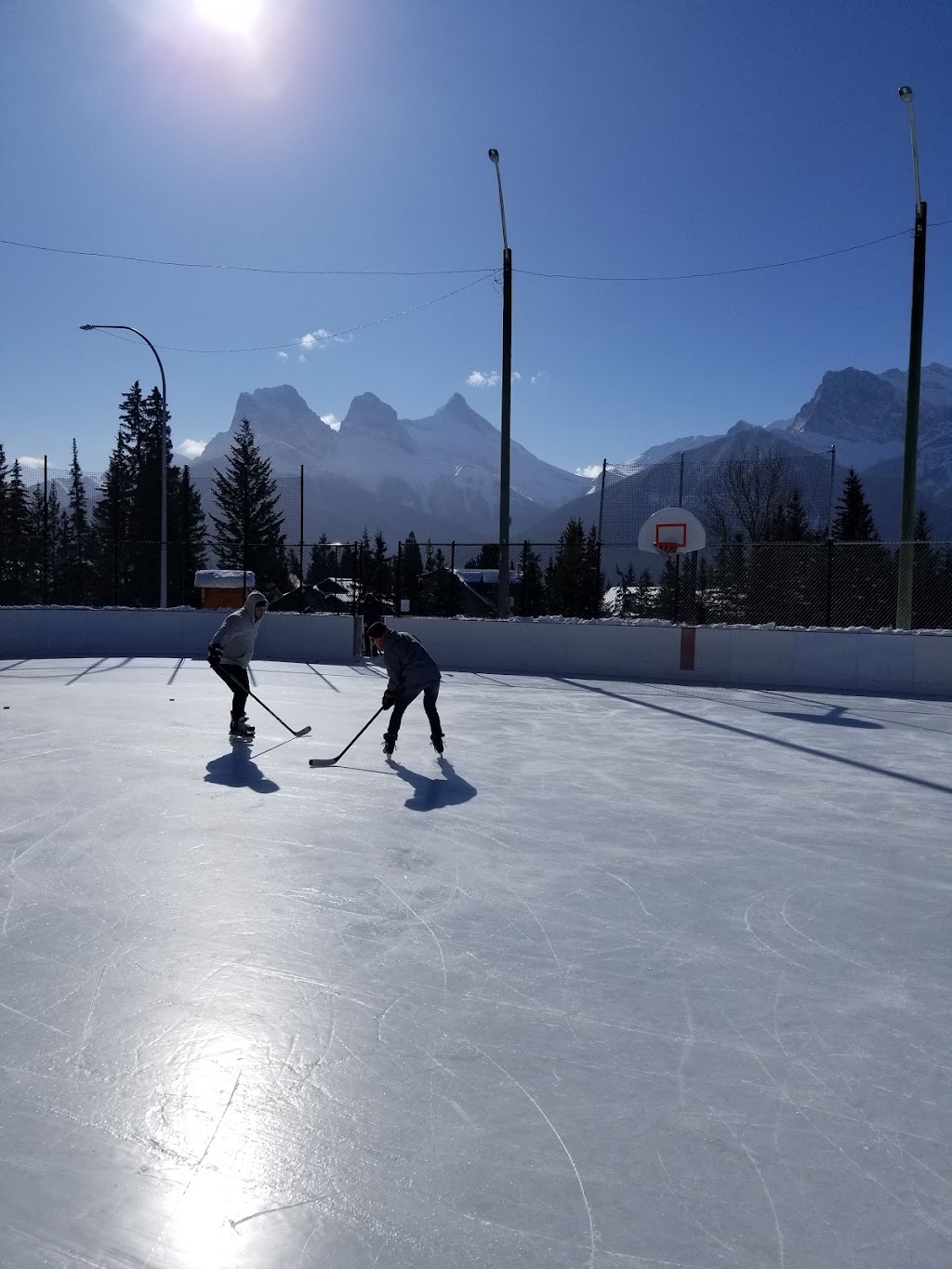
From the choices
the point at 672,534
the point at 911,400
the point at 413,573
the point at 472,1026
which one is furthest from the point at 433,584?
the point at 472,1026

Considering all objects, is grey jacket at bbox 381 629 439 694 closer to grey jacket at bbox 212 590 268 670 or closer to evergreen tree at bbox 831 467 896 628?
grey jacket at bbox 212 590 268 670

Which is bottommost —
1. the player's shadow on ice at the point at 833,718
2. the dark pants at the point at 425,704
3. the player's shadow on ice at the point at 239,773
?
the player's shadow on ice at the point at 239,773

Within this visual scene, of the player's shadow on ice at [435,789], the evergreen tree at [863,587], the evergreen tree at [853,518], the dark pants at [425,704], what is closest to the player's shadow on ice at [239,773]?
the player's shadow on ice at [435,789]

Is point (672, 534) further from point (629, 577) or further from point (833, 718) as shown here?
point (833, 718)

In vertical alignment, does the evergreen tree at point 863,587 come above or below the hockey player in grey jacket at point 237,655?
above

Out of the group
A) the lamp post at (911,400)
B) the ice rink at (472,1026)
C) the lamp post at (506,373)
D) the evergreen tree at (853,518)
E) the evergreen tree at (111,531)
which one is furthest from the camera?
the evergreen tree at (853,518)

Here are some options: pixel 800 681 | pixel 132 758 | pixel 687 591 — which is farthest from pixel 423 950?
pixel 687 591

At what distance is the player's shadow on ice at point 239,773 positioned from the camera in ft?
25.4

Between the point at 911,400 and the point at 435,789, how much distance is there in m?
14.9

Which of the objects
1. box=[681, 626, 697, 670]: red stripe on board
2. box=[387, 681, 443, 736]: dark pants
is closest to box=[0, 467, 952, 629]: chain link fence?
box=[681, 626, 697, 670]: red stripe on board

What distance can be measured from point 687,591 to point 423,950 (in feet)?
60.6

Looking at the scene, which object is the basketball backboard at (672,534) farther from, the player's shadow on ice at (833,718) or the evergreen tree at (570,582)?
the player's shadow on ice at (833,718)

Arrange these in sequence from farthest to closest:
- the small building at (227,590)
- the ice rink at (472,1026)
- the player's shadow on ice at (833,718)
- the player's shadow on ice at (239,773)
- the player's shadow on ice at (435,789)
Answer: the small building at (227,590) → the player's shadow on ice at (833,718) → the player's shadow on ice at (239,773) → the player's shadow on ice at (435,789) → the ice rink at (472,1026)

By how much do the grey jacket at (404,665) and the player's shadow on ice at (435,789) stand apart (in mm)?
787
